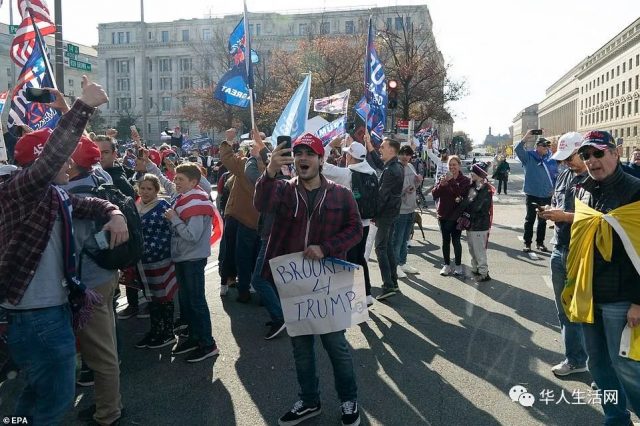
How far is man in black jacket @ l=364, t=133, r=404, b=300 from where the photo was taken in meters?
6.66

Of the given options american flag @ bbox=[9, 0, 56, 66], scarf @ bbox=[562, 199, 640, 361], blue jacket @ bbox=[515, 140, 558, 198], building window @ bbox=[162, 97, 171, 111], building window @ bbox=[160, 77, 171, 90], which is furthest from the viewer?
building window @ bbox=[160, 77, 171, 90]

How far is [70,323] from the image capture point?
9.70 ft

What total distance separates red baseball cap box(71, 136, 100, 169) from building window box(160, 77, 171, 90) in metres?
92.9

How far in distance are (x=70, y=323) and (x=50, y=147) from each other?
1.01 m

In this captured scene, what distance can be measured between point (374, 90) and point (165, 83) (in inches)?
3456

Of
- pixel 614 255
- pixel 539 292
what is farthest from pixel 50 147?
pixel 539 292

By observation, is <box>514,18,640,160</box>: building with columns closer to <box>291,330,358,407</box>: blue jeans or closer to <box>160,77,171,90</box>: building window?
<box>160,77,171,90</box>: building window

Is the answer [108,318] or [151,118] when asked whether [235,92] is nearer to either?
[108,318]

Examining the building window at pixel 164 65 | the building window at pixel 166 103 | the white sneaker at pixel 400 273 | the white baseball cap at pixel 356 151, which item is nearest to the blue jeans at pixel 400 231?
the white sneaker at pixel 400 273

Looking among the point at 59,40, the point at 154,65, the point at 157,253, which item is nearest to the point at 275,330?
the point at 157,253

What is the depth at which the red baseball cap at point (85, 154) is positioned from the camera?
3615 millimetres

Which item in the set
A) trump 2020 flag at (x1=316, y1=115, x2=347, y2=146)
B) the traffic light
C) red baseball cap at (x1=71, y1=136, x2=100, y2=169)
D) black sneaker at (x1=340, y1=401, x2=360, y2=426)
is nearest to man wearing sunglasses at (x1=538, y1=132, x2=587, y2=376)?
black sneaker at (x1=340, y1=401, x2=360, y2=426)

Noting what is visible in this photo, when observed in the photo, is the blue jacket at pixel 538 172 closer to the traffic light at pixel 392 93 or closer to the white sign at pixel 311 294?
the traffic light at pixel 392 93

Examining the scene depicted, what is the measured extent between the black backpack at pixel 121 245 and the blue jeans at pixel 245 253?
278 centimetres
